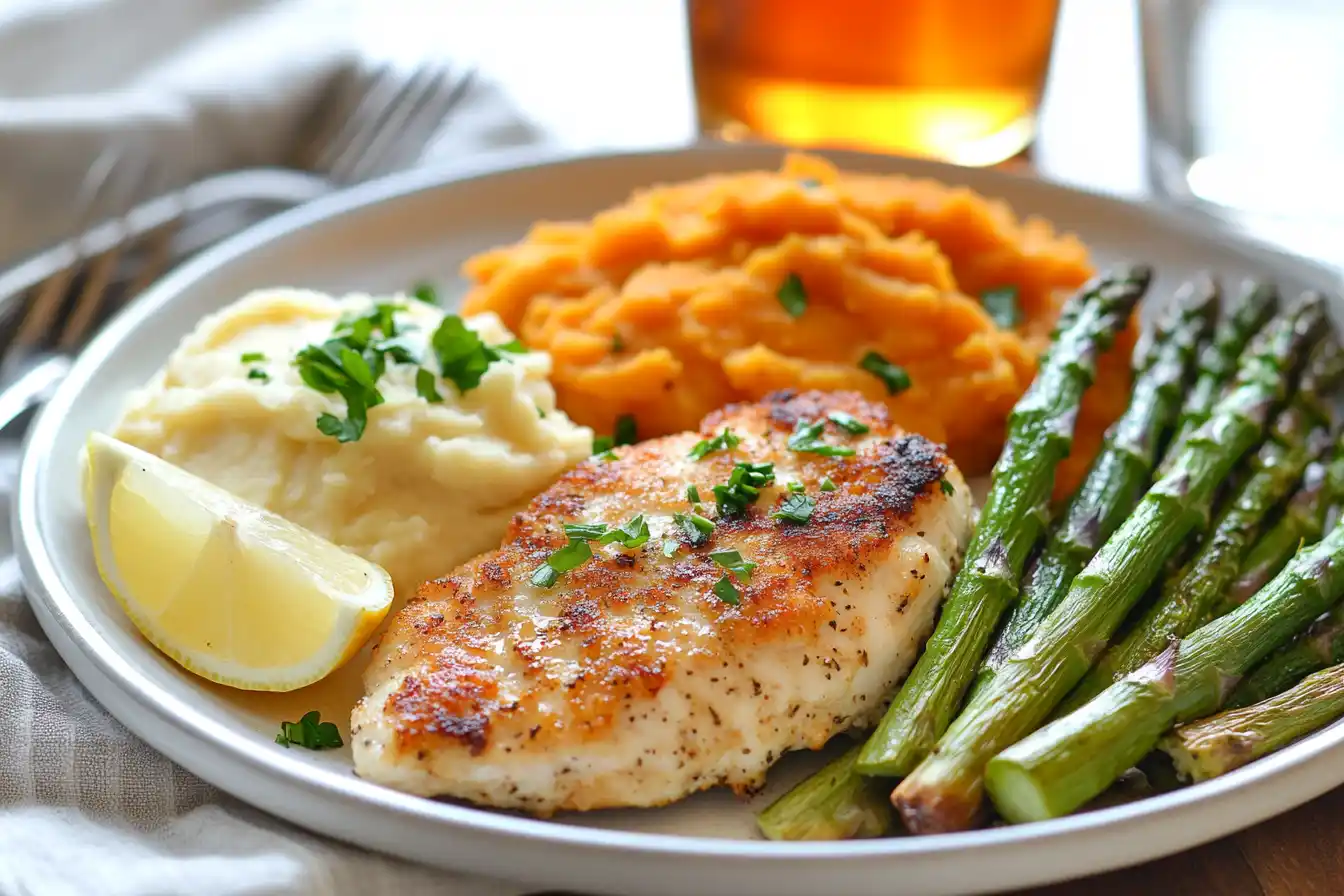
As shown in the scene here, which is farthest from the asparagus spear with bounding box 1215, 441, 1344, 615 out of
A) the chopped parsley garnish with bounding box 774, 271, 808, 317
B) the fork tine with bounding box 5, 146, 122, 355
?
the fork tine with bounding box 5, 146, 122, 355

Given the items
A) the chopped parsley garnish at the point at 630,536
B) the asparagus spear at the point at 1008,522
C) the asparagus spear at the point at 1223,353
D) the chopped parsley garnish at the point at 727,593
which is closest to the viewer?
the asparagus spear at the point at 1008,522

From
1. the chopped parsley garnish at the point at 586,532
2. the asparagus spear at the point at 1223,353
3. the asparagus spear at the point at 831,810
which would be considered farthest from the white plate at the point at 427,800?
the chopped parsley garnish at the point at 586,532

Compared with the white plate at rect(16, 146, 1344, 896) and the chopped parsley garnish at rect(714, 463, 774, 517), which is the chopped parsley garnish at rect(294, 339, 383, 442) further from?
the chopped parsley garnish at rect(714, 463, 774, 517)

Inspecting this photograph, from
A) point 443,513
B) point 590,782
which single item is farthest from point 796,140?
point 590,782

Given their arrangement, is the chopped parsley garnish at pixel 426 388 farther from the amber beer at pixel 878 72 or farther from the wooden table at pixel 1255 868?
the amber beer at pixel 878 72

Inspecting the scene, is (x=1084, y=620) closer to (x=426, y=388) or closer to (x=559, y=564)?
(x=559, y=564)
